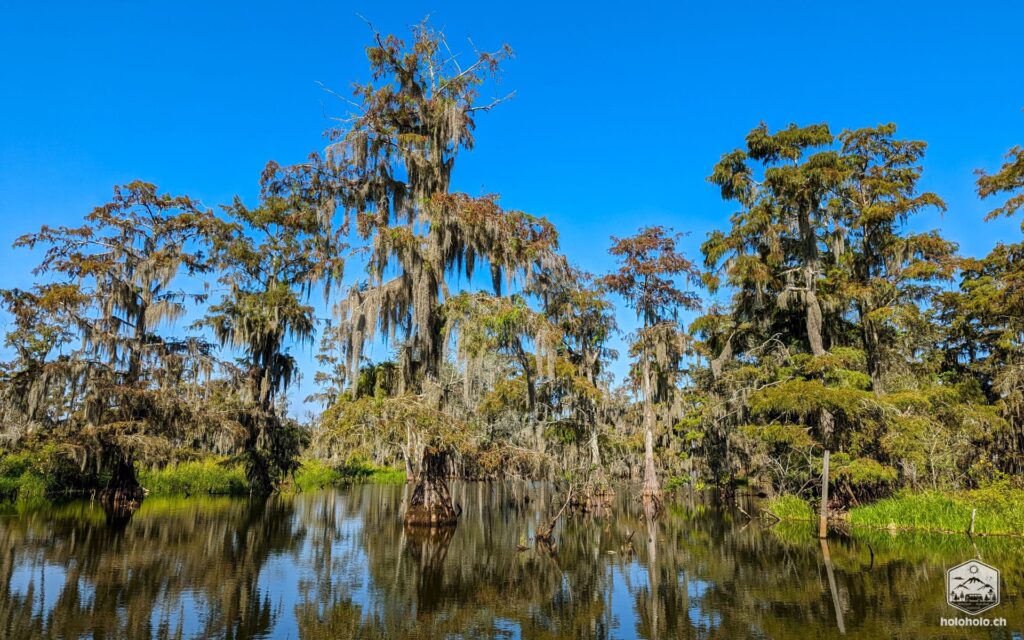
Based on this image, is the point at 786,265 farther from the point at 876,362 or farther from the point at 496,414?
the point at 496,414

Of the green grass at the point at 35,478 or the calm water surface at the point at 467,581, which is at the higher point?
the green grass at the point at 35,478

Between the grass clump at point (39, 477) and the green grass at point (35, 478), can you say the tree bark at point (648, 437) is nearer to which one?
the grass clump at point (39, 477)

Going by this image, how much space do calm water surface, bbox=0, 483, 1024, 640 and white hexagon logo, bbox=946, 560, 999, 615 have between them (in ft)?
0.66

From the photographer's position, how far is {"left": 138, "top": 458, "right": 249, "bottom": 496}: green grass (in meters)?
28.1

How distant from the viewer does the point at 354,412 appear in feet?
53.9

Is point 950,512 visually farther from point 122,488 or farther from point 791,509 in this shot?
point 122,488

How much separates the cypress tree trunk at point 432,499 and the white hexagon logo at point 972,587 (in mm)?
12169

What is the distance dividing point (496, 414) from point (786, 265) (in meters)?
12.6

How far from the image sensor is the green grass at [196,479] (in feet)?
92.3

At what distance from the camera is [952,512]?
1647cm

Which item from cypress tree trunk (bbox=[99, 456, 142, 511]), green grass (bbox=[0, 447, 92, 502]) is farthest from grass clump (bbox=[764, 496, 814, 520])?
green grass (bbox=[0, 447, 92, 502])

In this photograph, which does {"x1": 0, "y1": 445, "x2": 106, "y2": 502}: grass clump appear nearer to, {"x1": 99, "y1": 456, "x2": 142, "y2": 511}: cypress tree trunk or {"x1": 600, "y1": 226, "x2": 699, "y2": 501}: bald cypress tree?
{"x1": 99, "y1": 456, "x2": 142, "y2": 511}: cypress tree trunk

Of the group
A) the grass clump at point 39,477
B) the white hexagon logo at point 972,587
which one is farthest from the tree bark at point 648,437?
the grass clump at point 39,477

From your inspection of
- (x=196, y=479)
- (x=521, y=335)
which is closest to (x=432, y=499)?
(x=521, y=335)
